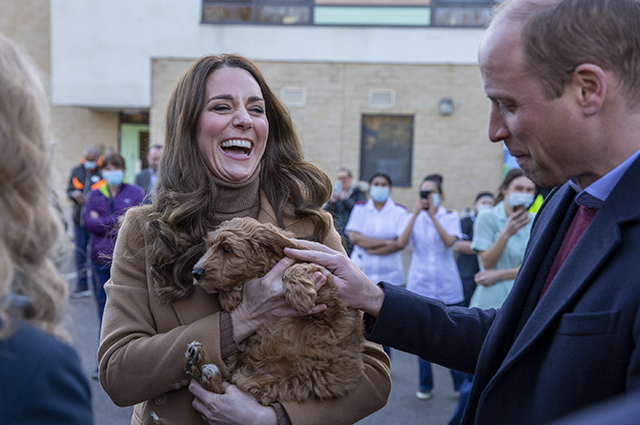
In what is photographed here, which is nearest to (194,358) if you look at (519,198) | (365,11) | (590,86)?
(590,86)

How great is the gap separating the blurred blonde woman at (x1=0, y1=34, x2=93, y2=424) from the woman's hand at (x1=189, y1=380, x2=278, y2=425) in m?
1.03

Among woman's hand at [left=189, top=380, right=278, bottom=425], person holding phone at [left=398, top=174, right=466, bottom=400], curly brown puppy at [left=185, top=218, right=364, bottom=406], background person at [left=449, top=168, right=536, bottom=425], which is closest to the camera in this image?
woman's hand at [left=189, top=380, right=278, bottom=425]

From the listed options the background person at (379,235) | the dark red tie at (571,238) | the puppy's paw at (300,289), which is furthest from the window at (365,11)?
the dark red tie at (571,238)

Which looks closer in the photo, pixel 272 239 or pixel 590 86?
pixel 590 86

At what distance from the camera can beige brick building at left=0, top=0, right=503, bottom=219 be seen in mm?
14250

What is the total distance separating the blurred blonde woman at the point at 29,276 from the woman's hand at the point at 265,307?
1070 mm

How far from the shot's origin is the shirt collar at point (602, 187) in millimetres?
1542

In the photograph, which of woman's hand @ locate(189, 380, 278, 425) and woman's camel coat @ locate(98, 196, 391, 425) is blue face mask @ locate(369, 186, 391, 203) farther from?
woman's hand @ locate(189, 380, 278, 425)

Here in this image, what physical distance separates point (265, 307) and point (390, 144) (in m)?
12.9

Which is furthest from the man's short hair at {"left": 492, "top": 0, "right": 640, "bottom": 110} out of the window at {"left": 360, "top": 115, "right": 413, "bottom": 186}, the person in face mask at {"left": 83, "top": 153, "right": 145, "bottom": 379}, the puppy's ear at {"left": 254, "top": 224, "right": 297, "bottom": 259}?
the window at {"left": 360, "top": 115, "right": 413, "bottom": 186}

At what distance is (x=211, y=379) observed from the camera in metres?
2.17

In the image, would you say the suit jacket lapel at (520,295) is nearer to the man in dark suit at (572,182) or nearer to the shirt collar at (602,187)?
the man in dark suit at (572,182)

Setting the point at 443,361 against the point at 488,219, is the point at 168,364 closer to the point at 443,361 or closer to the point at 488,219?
the point at 443,361

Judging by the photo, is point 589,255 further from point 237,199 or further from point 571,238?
point 237,199
